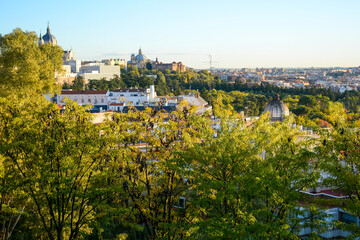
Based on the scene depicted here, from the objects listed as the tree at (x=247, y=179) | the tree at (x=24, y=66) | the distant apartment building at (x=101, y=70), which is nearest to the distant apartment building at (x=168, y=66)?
the distant apartment building at (x=101, y=70)

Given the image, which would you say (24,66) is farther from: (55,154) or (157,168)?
(55,154)

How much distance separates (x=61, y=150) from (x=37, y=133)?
2.58 ft

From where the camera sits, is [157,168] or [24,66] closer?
[157,168]

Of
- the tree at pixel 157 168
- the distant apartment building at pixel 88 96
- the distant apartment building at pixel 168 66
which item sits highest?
the distant apartment building at pixel 168 66

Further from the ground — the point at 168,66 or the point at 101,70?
the point at 168,66

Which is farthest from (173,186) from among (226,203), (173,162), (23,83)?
(23,83)

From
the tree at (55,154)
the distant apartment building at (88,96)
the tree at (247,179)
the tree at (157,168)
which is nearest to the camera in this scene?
the tree at (247,179)

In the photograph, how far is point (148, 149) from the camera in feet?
46.8

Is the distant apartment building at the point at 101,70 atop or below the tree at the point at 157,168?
atop

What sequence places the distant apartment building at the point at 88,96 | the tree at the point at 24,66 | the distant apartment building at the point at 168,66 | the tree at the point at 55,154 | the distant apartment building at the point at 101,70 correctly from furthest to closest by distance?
the distant apartment building at the point at 168,66, the distant apartment building at the point at 101,70, the distant apartment building at the point at 88,96, the tree at the point at 24,66, the tree at the point at 55,154

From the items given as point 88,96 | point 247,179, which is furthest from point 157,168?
point 88,96

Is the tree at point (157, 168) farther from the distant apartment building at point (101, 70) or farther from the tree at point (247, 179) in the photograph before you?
the distant apartment building at point (101, 70)

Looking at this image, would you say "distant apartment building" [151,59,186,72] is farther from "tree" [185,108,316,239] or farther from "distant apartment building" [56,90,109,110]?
"tree" [185,108,316,239]

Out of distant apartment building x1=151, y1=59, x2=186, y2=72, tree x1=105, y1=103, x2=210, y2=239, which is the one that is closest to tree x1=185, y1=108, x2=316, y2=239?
tree x1=105, y1=103, x2=210, y2=239
